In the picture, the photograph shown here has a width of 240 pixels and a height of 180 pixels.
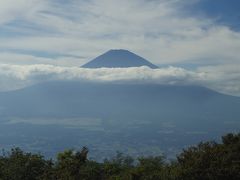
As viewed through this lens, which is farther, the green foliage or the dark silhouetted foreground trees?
the dark silhouetted foreground trees

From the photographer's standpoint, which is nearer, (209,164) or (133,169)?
(209,164)

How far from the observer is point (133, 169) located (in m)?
60.4

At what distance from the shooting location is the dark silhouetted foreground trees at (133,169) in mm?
53025

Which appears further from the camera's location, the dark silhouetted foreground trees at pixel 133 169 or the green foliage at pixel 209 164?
the dark silhouetted foreground trees at pixel 133 169

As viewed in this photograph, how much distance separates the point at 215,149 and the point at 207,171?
15.9 ft

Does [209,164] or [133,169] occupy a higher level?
[209,164]

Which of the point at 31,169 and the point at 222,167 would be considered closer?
the point at 222,167

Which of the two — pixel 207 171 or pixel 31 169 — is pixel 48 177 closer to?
pixel 31 169

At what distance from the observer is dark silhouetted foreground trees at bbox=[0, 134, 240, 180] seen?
5303 cm

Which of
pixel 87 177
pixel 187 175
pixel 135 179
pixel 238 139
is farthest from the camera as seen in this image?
pixel 238 139

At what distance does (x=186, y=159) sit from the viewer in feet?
188

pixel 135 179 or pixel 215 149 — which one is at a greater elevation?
pixel 215 149

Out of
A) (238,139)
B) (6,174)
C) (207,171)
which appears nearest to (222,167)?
(207,171)

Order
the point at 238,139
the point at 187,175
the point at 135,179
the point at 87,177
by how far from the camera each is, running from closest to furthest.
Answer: the point at 187,175 → the point at 135,179 → the point at 87,177 → the point at 238,139
